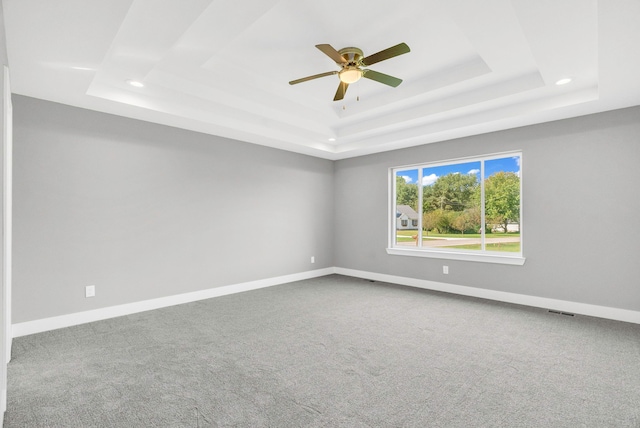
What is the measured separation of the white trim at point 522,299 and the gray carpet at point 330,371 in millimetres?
183

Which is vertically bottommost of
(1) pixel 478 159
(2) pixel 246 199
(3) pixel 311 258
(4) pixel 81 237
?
(3) pixel 311 258

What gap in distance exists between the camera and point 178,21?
230 cm

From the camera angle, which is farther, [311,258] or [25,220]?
[311,258]

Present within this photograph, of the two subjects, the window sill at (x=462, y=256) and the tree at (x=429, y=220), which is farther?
the tree at (x=429, y=220)

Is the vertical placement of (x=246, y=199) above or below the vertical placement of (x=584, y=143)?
below

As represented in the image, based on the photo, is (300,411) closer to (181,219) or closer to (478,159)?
(181,219)

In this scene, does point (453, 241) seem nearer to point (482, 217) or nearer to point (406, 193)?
point (482, 217)

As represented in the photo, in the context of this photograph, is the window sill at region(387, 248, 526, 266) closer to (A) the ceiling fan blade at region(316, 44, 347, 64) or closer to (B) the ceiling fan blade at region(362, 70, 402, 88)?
(B) the ceiling fan blade at region(362, 70, 402, 88)

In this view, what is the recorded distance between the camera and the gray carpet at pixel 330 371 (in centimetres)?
193

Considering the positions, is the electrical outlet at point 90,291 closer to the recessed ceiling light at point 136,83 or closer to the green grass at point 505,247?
the recessed ceiling light at point 136,83

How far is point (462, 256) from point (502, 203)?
3.09ft

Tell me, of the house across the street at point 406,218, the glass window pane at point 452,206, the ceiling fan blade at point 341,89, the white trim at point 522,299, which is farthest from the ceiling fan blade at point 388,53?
the white trim at point 522,299

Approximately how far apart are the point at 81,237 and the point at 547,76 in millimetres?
5057

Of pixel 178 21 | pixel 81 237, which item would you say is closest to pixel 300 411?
pixel 178 21
